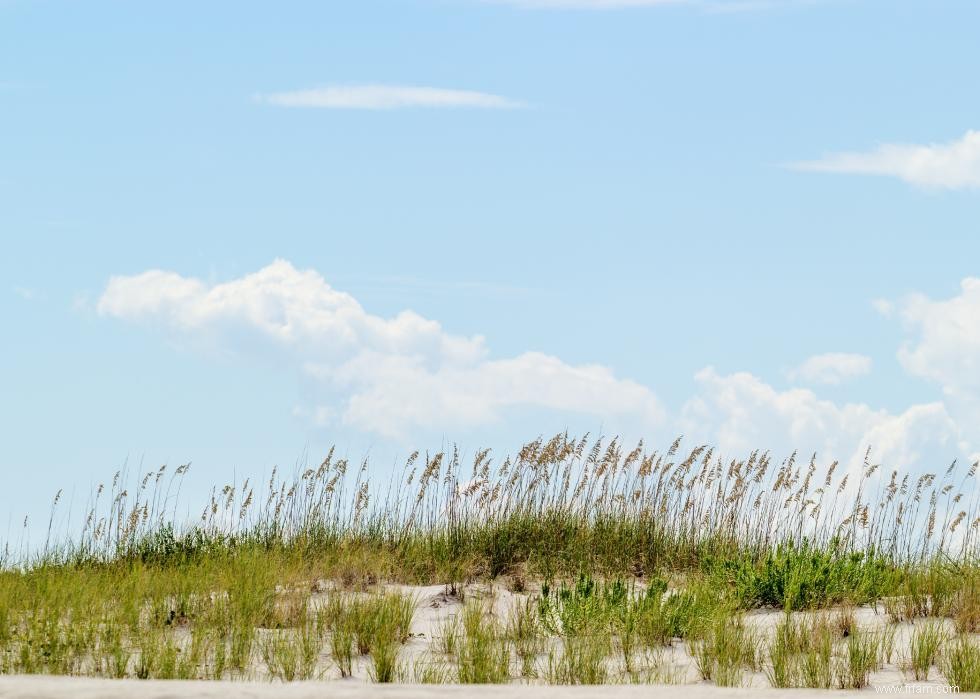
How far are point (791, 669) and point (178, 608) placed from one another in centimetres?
378

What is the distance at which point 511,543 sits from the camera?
916 centimetres

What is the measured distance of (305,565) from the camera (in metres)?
8.26

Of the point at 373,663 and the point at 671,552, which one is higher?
the point at 671,552

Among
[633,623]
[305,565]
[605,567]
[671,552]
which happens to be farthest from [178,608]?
[671,552]

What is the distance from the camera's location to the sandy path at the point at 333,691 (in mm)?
3871

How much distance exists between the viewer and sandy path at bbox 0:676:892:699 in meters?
3.87

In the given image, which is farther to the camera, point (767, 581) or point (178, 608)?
point (767, 581)

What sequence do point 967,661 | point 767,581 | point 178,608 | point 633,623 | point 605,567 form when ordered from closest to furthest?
1. point 967,661
2. point 633,623
3. point 178,608
4. point 767,581
5. point 605,567

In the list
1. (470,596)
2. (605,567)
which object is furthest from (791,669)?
(605,567)

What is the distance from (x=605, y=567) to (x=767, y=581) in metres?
1.95

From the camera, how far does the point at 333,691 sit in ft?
12.9

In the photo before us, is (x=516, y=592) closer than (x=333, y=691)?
No

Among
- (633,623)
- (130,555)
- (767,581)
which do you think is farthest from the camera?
(130,555)

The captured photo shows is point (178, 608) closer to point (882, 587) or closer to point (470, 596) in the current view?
point (470, 596)
